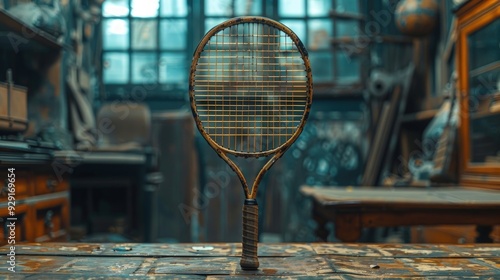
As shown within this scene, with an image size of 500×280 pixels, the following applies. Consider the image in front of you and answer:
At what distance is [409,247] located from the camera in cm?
243

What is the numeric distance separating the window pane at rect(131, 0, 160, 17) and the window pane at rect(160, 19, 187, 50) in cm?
20

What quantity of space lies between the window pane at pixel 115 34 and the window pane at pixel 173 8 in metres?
0.58

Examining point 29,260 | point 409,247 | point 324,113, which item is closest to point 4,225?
point 29,260

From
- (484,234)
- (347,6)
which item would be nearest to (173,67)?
(347,6)

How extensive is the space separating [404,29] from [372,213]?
4.02 metres

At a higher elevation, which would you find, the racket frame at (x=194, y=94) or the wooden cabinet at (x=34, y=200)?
the racket frame at (x=194, y=94)

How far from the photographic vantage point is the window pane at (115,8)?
8016 millimetres

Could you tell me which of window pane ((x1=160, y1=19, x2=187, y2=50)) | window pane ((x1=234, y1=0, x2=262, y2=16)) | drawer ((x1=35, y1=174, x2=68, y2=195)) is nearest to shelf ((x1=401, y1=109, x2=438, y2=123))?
window pane ((x1=234, y1=0, x2=262, y2=16))

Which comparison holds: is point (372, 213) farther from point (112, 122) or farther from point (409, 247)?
point (112, 122)

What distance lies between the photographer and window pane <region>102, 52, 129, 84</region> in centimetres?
807

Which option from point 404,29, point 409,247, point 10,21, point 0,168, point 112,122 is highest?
point 404,29

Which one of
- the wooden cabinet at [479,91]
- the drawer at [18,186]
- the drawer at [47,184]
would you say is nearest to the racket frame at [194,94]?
the drawer at [18,186]

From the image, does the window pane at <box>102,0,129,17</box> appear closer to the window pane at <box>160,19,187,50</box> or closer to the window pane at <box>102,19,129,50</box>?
the window pane at <box>102,19,129,50</box>

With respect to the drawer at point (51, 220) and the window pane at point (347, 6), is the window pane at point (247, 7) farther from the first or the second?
the drawer at point (51, 220)
